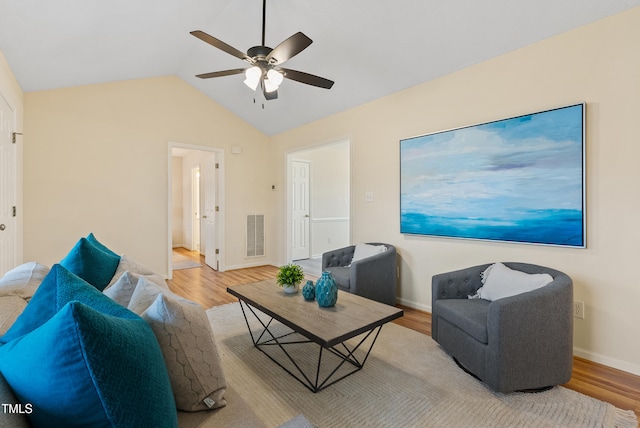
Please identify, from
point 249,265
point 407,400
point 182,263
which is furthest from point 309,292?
point 182,263

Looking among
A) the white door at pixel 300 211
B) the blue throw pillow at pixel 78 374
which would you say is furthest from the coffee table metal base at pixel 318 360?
the white door at pixel 300 211

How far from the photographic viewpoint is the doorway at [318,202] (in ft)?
20.5

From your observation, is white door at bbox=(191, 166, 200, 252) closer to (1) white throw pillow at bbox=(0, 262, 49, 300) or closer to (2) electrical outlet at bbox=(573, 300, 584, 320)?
(1) white throw pillow at bbox=(0, 262, 49, 300)

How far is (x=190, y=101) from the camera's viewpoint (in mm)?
4887

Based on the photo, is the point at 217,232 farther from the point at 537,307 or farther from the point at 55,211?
the point at 537,307

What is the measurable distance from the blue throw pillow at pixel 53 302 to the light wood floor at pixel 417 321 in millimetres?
2599

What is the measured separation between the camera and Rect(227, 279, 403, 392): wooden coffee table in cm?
177

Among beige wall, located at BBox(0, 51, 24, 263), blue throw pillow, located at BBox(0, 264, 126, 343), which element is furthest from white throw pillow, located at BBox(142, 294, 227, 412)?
beige wall, located at BBox(0, 51, 24, 263)

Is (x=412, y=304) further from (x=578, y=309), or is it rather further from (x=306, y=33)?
(x=306, y=33)

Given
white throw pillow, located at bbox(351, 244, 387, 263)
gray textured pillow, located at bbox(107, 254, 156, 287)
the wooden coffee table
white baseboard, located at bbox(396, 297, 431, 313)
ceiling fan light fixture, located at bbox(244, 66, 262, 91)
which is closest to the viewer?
the wooden coffee table

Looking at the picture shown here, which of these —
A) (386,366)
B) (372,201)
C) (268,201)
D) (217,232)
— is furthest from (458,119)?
(217,232)

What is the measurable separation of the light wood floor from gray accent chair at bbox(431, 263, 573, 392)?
0.25 metres

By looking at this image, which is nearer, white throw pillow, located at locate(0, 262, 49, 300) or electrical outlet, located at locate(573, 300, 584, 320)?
white throw pillow, located at locate(0, 262, 49, 300)

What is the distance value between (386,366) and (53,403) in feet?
6.52
